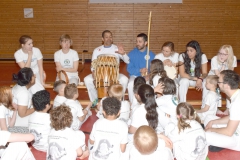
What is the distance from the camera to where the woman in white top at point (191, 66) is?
6.68m

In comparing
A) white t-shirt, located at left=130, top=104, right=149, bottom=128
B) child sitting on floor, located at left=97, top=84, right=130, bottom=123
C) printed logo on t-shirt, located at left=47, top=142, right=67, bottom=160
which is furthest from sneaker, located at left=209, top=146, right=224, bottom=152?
printed logo on t-shirt, located at left=47, top=142, right=67, bottom=160

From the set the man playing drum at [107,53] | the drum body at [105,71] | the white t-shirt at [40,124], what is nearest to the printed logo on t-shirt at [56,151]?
the white t-shirt at [40,124]

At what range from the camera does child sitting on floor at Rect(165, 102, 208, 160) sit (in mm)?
4137

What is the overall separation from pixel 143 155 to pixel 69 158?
3.16 feet

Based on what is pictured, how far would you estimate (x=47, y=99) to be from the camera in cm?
459

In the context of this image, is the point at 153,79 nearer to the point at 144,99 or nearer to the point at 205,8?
the point at 144,99

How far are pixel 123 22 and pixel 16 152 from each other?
29.7ft

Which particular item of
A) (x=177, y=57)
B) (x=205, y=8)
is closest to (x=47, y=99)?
(x=177, y=57)

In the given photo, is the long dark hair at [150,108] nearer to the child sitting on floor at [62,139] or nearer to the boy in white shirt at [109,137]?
the boy in white shirt at [109,137]

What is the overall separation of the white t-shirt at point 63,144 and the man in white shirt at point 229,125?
83.7 inches

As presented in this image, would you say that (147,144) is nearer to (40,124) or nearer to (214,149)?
(40,124)

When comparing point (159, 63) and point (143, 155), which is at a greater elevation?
point (159, 63)

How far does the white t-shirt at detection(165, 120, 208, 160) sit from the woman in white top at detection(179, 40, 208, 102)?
2.42 meters

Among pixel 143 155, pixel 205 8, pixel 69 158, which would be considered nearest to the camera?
pixel 143 155
